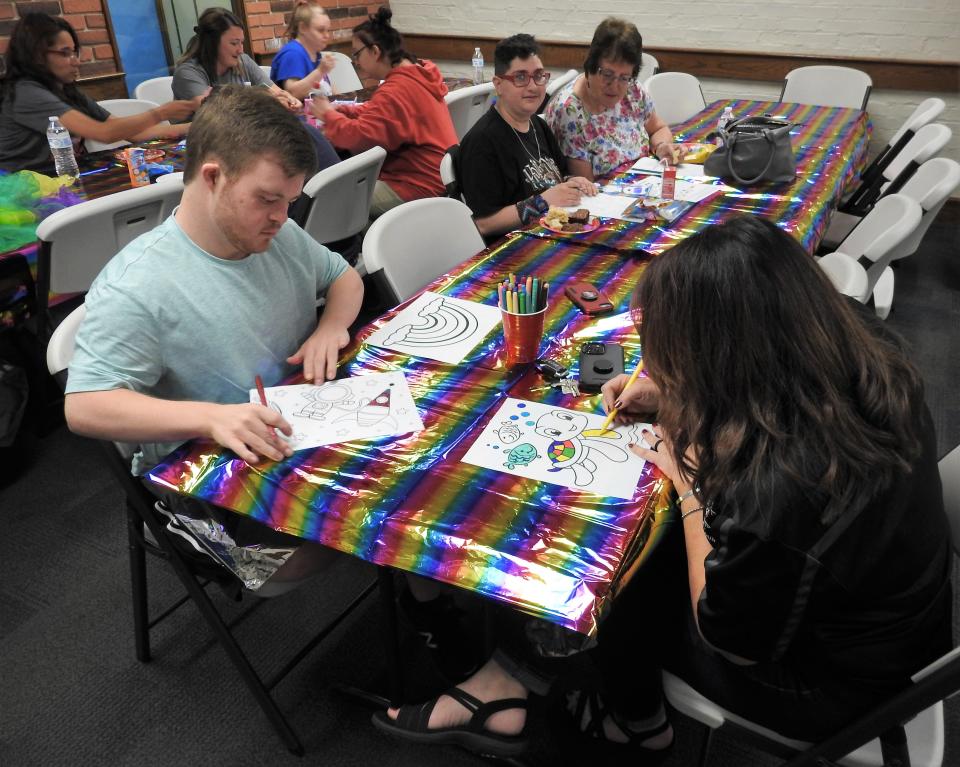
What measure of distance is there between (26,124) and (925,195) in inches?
132

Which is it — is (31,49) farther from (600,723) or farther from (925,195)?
(925,195)

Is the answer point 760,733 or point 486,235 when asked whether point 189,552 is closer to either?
point 760,733

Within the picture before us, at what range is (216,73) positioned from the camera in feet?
12.3

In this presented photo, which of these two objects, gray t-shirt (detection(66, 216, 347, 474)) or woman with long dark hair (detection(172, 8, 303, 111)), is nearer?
gray t-shirt (detection(66, 216, 347, 474))

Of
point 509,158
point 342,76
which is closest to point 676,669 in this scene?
point 509,158

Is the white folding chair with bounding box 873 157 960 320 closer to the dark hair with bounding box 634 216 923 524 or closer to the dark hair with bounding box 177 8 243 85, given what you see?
the dark hair with bounding box 634 216 923 524

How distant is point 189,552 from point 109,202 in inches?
44.9

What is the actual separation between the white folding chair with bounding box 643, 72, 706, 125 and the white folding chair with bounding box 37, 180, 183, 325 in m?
2.87

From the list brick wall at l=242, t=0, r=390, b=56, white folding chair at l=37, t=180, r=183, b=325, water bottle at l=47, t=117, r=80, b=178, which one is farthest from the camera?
brick wall at l=242, t=0, r=390, b=56

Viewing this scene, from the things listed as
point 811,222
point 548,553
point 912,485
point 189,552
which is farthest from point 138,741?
point 811,222

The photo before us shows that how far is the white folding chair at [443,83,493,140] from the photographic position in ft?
12.0

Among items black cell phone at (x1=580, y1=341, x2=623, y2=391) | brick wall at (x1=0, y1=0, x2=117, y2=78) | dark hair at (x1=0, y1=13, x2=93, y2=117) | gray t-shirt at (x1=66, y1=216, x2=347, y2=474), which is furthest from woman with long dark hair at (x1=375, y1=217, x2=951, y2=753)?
brick wall at (x1=0, y1=0, x2=117, y2=78)

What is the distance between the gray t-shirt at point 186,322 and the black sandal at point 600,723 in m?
0.93

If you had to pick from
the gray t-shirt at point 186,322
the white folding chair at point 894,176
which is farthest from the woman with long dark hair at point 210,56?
the white folding chair at point 894,176
